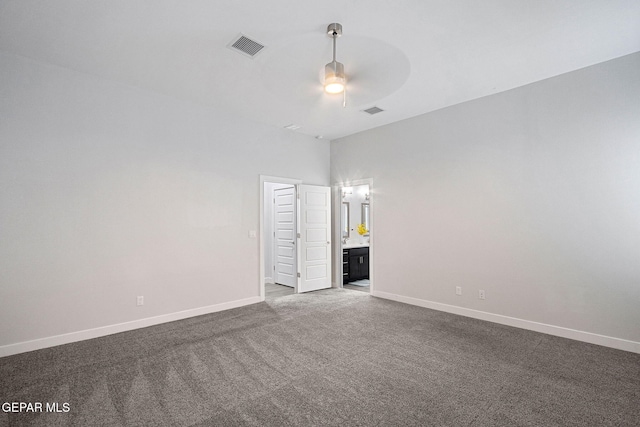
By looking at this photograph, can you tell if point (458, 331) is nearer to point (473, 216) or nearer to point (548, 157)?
point (473, 216)

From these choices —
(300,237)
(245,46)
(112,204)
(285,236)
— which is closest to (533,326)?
(300,237)

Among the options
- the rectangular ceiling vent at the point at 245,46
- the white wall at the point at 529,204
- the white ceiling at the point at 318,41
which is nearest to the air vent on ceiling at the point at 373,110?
the white ceiling at the point at 318,41

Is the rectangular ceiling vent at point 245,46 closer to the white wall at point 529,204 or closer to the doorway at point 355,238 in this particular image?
the white wall at point 529,204

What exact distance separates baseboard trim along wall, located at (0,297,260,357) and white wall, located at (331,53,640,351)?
2.89 metres

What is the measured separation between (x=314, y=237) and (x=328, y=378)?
3578mm

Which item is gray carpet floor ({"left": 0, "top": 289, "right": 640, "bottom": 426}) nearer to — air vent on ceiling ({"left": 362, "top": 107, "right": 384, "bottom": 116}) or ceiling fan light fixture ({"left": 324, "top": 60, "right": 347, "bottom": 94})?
ceiling fan light fixture ({"left": 324, "top": 60, "right": 347, "bottom": 94})

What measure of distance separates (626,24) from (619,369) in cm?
310

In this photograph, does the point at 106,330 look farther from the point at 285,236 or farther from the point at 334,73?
the point at 334,73

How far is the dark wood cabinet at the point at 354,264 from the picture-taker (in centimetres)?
676

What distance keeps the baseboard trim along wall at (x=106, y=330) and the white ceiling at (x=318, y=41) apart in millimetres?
2998

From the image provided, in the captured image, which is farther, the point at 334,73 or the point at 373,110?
the point at 373,110

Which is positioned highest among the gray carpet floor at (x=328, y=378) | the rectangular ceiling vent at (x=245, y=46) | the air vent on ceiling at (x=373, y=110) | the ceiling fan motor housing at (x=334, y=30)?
the rectangular ceiling vent at (x=245, y=46)

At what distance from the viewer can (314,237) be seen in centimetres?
614

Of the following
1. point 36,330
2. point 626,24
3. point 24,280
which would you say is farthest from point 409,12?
point 36,330
